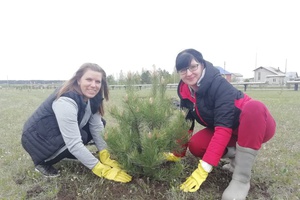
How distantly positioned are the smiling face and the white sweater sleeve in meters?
0.98

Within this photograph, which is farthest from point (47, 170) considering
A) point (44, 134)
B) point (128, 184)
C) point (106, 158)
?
point (128, 184)

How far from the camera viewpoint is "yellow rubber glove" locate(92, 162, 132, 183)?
229 centimetres

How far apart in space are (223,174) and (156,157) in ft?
2.95

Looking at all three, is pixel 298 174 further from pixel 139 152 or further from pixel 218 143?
pixel 139 152

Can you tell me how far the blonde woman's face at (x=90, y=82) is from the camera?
7.62 feet

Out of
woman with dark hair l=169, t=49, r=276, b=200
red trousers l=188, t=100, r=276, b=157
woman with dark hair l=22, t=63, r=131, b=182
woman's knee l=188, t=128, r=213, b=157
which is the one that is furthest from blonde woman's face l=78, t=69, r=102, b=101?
red trousers l=188, t=100, r=276, b=157

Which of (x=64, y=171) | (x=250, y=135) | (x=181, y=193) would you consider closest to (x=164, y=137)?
(x=181, y=193)

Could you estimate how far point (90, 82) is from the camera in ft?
7.64

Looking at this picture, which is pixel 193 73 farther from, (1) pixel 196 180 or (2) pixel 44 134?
(2) pixel 44 134

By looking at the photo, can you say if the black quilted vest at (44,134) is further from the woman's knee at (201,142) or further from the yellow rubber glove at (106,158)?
the woman's knee at (201,142)

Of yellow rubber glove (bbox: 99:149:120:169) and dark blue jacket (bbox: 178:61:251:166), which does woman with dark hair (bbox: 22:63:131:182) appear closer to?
yellow rubber glove (bbox: 99:149:120:169)

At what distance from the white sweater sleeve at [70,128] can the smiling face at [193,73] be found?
980mm

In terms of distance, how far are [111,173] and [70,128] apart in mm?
531

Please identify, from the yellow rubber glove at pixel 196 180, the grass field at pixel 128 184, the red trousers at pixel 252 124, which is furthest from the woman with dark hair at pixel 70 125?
the red trousers at pixel 252 124
